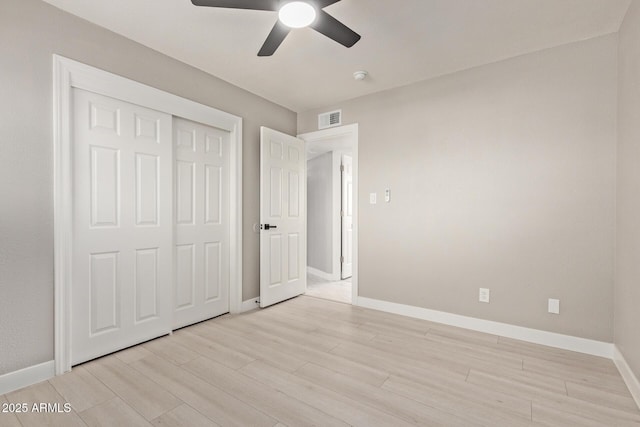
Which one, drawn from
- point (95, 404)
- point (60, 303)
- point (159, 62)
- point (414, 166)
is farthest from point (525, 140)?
point (60, 303)

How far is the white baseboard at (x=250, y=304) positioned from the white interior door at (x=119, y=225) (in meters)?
0.85

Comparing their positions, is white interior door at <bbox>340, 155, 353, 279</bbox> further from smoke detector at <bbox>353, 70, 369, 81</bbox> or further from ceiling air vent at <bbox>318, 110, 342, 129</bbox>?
smoke detector at <bbox>353, 70, 369, 81</bbox>

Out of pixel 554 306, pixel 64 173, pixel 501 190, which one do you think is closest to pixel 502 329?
pixel 554 306

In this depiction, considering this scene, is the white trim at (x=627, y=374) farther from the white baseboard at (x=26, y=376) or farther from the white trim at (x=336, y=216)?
the white baseboard at (x=26, y=376)

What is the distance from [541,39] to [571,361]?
8.29ft

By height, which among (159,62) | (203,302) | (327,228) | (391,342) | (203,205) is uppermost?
(159,62)

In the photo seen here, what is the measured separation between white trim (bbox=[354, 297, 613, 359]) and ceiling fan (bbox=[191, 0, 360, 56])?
8.73ft

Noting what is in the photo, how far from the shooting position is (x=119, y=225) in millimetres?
2416

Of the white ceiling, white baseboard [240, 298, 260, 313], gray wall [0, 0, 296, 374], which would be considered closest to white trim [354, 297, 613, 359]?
white baseboard [240, 298, 260, 313]

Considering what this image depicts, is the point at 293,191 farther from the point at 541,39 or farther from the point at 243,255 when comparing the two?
the point at 541,39

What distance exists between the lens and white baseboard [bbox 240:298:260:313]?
11.3 feet

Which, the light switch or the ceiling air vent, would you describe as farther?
the ceiling air vent

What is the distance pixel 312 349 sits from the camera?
249cm

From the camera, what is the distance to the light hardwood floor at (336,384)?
1654 millimetres
